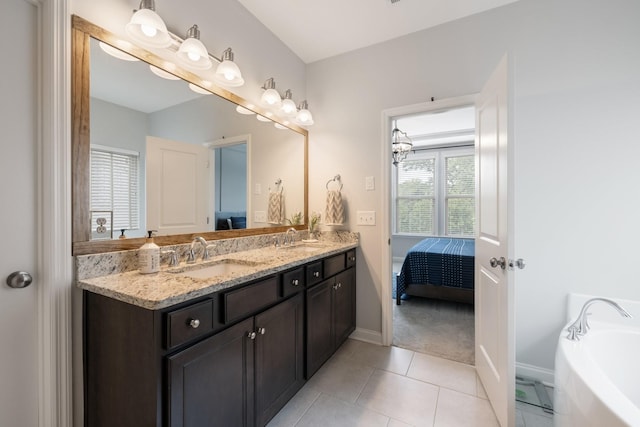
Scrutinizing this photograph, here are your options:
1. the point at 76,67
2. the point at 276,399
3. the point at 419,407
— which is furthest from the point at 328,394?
the point at 76,67

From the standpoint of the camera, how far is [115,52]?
4.22 ft

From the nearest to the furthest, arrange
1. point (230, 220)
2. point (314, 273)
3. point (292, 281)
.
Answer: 1. point (292, 281)
2. point (314, 273)
3. point (230, 220)

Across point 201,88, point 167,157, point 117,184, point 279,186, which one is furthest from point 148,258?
point 279,186

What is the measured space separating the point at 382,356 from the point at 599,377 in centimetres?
140

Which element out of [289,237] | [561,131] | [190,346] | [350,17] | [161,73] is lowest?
[190,346]

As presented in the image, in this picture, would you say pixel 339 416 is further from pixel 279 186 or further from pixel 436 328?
pixel 279 186

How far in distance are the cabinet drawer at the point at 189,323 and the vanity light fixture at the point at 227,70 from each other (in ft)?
4.61

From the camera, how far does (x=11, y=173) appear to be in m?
1.02

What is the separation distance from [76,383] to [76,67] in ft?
4.41

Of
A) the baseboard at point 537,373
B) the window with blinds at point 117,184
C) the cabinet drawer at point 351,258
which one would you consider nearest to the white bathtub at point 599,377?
the baseboard at point 537,373

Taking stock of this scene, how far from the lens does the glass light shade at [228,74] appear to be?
5.60ft

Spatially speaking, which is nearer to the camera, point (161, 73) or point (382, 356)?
point (161, 73)

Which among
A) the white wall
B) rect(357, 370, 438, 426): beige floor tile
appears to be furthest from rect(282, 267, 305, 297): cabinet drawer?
the white wall

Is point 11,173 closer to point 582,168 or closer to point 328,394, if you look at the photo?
point 328,394
